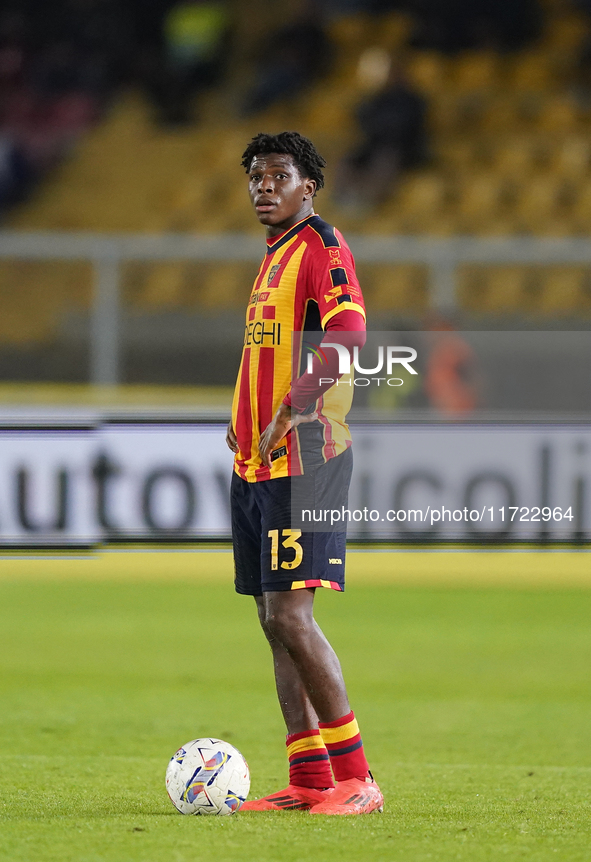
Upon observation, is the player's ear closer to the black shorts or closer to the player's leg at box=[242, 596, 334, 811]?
the black shorts

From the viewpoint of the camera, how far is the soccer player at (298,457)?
353 cm

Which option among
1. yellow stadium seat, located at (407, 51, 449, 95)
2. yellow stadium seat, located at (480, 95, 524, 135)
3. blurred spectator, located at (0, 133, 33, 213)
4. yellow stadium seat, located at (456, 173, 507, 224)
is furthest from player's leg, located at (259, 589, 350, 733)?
yellow stadium seat, located at (407, 51, 449, 95)

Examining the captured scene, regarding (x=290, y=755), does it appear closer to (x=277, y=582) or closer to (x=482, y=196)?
(x=277, y=582)

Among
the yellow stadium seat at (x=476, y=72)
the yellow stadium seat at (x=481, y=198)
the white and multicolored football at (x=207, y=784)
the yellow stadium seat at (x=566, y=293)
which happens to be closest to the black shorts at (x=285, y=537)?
the white and multicolored football at (x=207, y=784)

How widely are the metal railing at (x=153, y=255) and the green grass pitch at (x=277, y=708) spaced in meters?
1.54

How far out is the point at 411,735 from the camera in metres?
5.26

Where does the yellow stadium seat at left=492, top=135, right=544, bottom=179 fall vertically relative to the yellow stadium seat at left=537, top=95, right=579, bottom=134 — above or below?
below

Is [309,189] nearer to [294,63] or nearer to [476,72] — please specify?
[476,72]

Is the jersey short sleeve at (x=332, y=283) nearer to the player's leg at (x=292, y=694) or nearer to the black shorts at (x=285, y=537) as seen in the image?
the black shorts at (x=285, y=537)

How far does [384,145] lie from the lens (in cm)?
1283

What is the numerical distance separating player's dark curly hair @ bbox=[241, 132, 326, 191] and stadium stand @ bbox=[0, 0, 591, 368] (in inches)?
218

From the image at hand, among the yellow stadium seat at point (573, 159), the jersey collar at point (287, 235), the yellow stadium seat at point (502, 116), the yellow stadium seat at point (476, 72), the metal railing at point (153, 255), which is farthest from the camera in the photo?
the yellow stadium seat at point (476, 72)

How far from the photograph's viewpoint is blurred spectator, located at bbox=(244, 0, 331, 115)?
14.9 m

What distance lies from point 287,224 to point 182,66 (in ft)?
41.3
